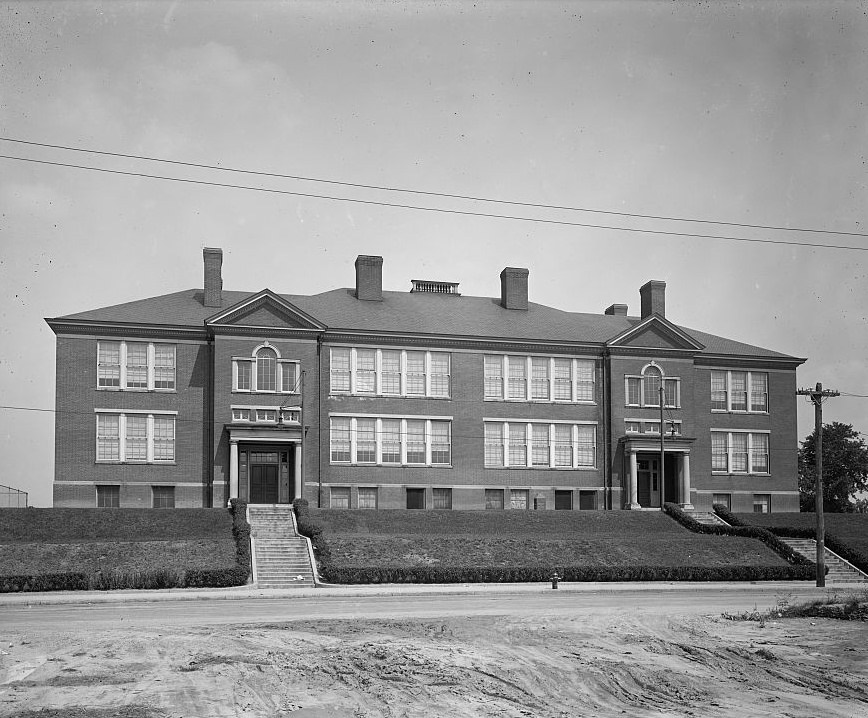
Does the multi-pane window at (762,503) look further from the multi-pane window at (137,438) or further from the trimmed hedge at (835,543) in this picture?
the multi-pane window at (137,438)

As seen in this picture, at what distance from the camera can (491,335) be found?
5772cm

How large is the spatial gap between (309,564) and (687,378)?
98.0 ft

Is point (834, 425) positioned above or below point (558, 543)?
above

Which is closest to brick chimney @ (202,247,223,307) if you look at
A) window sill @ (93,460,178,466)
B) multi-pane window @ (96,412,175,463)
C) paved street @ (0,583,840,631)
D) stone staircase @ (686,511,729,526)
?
multi-pane window @ (96,412,175,463)

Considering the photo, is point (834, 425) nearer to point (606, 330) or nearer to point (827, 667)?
point (606, 330)

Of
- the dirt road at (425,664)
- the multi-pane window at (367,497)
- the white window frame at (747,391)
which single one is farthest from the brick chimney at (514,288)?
the dirt road at (425,664)

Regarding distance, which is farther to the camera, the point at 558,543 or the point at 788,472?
the point at 788,472

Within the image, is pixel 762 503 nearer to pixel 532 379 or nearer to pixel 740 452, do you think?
pixel 740 452

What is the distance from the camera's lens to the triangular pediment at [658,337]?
59.9 metres

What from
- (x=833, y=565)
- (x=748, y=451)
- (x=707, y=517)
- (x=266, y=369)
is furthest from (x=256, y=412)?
(x=748, y=451)

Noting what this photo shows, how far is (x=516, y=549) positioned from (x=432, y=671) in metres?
23.5

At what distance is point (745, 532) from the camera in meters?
48.7

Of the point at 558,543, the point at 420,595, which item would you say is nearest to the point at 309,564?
the point at 420,595

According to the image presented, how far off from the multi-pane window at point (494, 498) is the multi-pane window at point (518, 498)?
568mm
